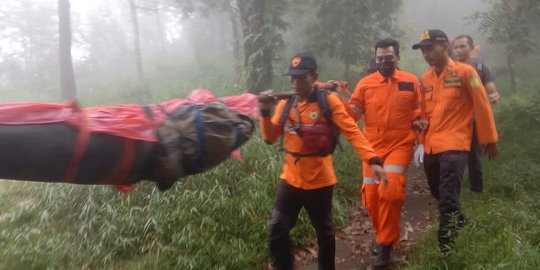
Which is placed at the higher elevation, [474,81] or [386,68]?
[386,68]

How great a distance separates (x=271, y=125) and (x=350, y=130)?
2.38 ft

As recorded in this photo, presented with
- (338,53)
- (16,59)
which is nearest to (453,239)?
(338,53)

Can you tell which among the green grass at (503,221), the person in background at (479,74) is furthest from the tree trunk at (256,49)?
the green grass at (503,221)

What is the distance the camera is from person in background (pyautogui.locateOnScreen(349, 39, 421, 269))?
425 centimetres

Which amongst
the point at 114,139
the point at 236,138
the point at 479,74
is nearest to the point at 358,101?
the point at 236,138

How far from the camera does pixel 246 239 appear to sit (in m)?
5.10

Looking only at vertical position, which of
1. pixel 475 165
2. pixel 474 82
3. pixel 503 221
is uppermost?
pixel 474 82

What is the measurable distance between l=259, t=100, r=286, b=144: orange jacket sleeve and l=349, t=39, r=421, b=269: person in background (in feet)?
3.81

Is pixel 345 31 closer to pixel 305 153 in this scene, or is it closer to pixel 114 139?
pixel 305 153

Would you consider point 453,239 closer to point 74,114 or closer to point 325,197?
point 325,197

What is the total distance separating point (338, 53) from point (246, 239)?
861 cm

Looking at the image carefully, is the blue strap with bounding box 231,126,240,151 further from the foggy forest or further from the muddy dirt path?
the muddy dirt path

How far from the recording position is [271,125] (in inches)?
152

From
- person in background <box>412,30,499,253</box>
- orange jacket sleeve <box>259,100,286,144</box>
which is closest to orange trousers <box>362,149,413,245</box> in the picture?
person in background <box>412,30,499,253</box>
